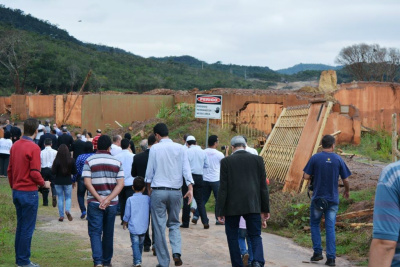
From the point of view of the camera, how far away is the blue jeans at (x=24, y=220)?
8.45m

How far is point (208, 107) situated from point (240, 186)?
31.2 feet

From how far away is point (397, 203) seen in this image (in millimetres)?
3377

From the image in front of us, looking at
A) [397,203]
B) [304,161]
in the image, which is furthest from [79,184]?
[397,203]

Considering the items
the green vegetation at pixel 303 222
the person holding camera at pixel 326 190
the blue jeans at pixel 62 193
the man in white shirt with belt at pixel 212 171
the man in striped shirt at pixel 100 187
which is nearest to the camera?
the man in striped shirt at pixel 100 187

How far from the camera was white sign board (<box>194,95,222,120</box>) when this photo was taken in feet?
57.6

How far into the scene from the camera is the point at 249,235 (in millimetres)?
8289

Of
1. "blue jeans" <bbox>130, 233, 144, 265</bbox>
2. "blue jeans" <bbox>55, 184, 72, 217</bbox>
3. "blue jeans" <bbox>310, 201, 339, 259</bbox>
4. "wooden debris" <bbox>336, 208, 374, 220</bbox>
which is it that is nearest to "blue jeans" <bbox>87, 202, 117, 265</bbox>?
"blue jeans" <bbox>130, 233, 144, 265</bbox>

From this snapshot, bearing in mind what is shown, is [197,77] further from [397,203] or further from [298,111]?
[397,203]

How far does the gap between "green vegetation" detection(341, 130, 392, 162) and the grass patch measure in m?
15.0

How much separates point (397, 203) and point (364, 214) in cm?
809

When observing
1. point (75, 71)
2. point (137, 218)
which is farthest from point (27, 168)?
point (75, 71)

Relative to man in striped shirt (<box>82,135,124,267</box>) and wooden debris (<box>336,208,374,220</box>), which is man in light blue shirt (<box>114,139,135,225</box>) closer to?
man in striped shirt (<box>82,135,124,267</box>)

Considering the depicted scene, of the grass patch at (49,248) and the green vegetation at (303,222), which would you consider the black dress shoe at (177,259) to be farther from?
the green vegetation at (303,222)

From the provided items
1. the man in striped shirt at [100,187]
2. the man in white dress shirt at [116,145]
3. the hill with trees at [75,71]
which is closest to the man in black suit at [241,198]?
the man in striped shirt at [100,187]
